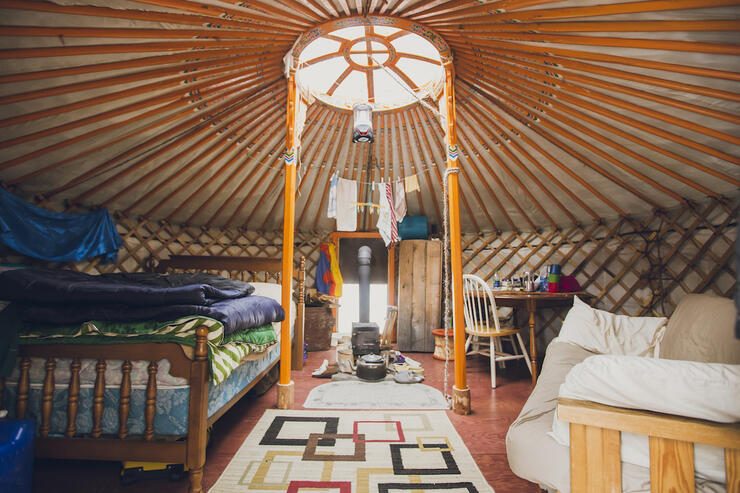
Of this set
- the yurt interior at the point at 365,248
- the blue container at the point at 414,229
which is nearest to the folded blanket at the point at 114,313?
the yurt interior at the point at 365,248

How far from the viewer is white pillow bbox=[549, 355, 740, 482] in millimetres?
691

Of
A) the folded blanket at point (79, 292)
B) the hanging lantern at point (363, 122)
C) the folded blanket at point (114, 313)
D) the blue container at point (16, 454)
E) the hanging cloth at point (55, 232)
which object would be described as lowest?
the blue container at point (16, 454)

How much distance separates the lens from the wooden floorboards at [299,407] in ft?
4.20

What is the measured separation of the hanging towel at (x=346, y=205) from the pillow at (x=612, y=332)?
218 cm

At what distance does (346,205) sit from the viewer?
3.60 m

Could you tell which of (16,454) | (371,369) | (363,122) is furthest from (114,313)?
(363,122)

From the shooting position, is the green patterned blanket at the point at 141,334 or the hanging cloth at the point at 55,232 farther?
the hanging cloth at the point at 55,232

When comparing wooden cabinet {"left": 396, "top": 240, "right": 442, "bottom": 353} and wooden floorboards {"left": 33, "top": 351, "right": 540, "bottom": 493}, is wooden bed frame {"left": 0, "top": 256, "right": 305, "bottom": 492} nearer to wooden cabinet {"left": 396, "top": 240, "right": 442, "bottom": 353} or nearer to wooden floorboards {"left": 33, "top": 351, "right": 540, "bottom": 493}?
wooden floorboards {"left": 33, "top": 351, "right": 540, "bottom": 493}

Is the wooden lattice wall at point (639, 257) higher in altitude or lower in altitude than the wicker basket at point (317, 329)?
higher

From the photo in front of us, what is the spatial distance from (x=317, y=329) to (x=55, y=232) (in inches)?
101

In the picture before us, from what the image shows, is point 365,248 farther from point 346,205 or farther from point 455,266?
point 455,266

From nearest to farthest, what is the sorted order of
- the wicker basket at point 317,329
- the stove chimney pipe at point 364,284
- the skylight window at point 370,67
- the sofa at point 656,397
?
the sofa at point 656,397
the skylight window at point 370,67
the wicker basket at point 317,329
the stove chimney pipe at point 364,284

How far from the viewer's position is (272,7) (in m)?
1.83

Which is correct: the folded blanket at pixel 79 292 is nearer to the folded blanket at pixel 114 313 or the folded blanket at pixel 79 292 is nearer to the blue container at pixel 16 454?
the folded blanket at pixel 114 313
